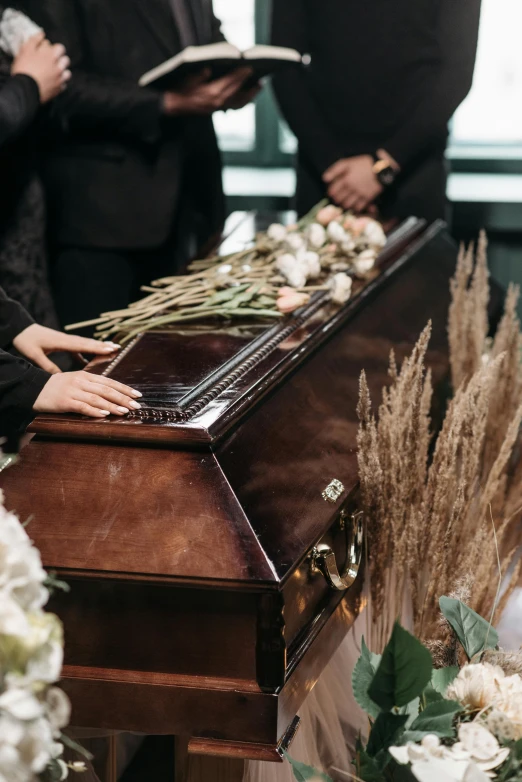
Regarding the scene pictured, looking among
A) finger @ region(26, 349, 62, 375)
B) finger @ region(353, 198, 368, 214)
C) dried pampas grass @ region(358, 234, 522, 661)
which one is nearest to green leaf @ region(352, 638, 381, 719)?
→ dried pampas grass @ region(358, 234, 522, 661)

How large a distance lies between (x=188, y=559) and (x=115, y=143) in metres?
1.78

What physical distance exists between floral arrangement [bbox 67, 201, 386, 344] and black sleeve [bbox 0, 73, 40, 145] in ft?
1.60

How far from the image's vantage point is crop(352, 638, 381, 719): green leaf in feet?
3.46

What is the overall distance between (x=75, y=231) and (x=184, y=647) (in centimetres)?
168

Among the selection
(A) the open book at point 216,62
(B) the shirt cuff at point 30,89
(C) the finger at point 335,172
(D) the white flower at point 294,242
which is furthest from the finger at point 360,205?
(B) the shirt cuff at point 30,89

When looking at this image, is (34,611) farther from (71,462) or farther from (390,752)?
(71,462)

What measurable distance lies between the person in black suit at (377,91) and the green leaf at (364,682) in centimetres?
215

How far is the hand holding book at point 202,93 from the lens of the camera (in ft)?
8.82

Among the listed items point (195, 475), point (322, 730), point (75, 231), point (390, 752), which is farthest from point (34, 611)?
point (75, 231)

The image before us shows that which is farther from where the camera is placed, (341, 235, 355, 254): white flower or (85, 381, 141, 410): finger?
(341, 235, 355, 254): white flower

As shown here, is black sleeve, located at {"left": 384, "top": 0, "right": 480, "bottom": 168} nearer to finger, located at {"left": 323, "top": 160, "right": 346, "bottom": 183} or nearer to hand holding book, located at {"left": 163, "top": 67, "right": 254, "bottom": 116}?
finger, located at {"left": 323, "top": 160, "right": 346, "bottom": 183}

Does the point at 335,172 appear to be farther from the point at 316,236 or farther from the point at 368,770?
the point at 368,770

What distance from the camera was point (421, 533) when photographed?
1.54 m

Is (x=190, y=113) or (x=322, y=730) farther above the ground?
(x=190, y=113)
